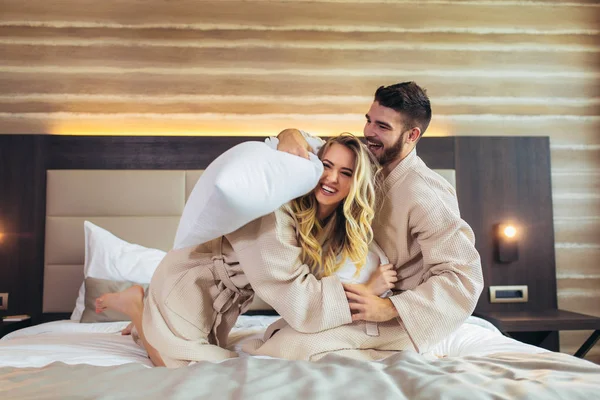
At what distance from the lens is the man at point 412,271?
5.55 ft

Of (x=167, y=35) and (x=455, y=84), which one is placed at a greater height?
(x=167, y=35)

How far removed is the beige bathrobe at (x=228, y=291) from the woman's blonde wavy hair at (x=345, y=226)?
0.20ft

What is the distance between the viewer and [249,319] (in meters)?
2.75

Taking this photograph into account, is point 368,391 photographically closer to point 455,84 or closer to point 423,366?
point 423,366

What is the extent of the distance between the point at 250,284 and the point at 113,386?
710mm

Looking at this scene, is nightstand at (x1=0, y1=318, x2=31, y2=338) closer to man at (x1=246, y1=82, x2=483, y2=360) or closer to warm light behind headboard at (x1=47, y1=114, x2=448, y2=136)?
warm light behind headboard at (x1=47, y1=114, x2=448, y2=136)

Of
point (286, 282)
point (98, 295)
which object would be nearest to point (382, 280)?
point (286, 282)

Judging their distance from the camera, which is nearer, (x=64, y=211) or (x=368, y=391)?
(x=368, y=391)

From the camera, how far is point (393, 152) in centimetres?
202

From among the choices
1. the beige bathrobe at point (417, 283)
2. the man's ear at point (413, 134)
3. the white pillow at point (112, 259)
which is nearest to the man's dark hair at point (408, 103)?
the man's ear at point (413, 134)

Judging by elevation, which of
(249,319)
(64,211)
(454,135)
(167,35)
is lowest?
(249,319)

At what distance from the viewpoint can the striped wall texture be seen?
3408 mm

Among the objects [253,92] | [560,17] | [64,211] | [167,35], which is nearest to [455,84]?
[560,17]

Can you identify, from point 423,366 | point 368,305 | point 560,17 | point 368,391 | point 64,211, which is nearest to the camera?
point 368,391
